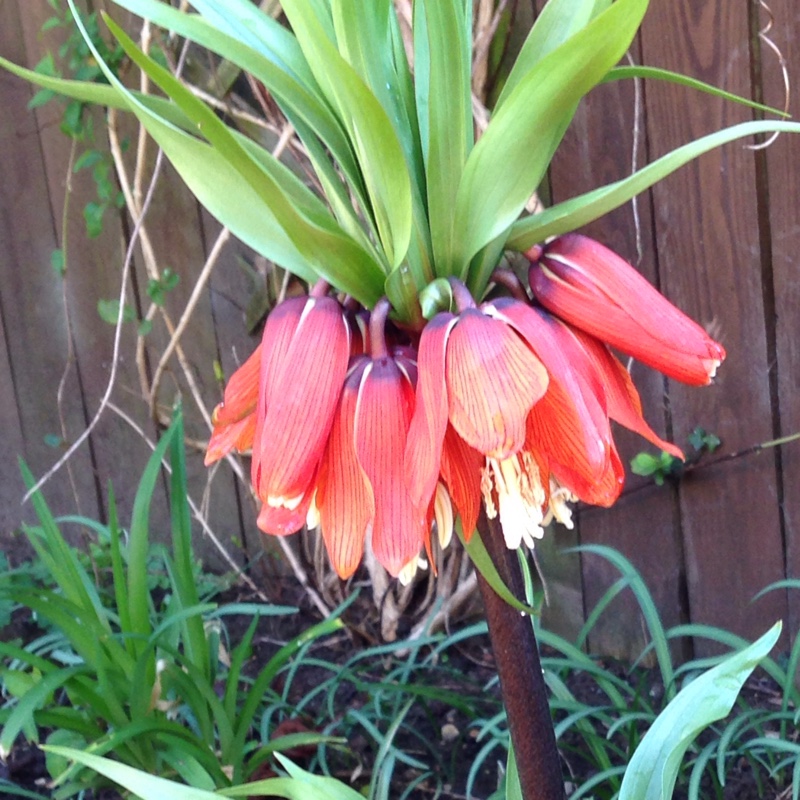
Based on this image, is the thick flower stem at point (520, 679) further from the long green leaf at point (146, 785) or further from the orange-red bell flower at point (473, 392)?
the long green leaf at point (146, 785)

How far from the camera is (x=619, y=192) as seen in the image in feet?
1.56

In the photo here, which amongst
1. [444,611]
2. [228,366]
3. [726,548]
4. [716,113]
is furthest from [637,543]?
[228,366]

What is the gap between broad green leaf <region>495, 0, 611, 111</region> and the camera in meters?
0.52

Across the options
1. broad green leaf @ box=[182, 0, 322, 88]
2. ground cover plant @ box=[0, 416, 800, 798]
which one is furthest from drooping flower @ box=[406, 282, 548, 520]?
ground cover plant @ box=[0, 416, 800, 798]

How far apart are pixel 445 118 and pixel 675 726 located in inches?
18.7

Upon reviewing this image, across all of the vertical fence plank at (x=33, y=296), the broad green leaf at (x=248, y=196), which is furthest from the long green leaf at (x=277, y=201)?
the vertical fence plank at (x=33, y=296)

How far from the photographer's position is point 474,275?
54 centimetres

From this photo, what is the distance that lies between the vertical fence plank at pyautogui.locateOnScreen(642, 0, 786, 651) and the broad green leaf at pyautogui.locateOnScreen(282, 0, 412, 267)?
89cm

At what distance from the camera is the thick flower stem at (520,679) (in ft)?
1.82

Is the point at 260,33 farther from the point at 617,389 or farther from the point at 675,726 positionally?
the point at 675,726

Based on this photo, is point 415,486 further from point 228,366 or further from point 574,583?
point 228,366

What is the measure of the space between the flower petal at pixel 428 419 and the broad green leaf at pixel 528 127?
0.22 ft

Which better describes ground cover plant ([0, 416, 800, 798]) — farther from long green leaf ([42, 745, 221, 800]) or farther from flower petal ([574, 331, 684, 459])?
flower petal ([574, 331, 684, 459])

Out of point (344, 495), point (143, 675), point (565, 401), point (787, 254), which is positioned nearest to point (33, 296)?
point (143, 675)
